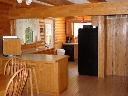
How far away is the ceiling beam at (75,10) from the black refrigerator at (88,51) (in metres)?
1.62

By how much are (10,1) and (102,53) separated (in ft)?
10.3

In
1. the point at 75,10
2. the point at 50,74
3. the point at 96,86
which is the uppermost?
the point at 75,10

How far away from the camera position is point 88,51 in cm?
648

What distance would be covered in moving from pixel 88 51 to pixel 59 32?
12.1ft

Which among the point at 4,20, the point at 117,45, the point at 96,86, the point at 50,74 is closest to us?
the point at 50,74

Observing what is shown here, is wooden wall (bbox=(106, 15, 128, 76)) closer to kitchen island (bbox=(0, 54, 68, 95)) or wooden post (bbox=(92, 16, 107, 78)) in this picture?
wooden post (bbox=(92, 16, 107, 78))

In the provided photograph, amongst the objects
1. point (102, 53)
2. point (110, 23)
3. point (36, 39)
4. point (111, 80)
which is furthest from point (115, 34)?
point (36, 39)

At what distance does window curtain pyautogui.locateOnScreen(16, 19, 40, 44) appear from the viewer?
657 cm

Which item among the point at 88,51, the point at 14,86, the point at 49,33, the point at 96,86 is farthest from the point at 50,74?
the point at 49,33

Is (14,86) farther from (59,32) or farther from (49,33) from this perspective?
(59,32)

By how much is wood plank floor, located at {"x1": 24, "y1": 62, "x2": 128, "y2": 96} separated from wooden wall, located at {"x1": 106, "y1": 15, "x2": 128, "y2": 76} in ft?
1.33

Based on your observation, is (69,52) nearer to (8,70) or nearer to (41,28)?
(41,28)

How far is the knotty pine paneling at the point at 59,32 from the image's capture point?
957 centimetres

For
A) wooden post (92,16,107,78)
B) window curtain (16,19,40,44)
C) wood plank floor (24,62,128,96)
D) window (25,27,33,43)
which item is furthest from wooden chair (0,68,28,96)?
window (25,27,33,43)
